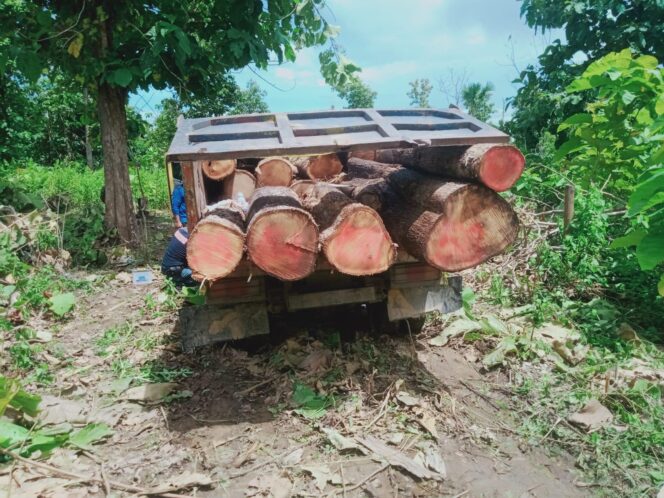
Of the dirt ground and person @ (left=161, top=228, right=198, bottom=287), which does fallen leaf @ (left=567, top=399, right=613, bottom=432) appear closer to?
the dirt ground

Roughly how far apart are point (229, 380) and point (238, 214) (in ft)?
4.05

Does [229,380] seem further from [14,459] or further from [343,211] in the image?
[343,211]

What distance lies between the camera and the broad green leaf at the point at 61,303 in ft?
15.4

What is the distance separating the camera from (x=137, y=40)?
5.98 metres

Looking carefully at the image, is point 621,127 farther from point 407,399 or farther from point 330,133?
point 407,399

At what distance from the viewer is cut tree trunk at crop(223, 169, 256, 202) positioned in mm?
5316

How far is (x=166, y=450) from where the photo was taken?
9.21ft

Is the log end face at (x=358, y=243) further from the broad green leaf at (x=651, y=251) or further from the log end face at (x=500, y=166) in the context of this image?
the broad green leaf at (x=651, y=251)

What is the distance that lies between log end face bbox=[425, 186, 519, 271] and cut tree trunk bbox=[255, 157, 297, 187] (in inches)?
108

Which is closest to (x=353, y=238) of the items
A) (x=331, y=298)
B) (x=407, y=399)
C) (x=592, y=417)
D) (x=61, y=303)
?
(x=331, y=298)

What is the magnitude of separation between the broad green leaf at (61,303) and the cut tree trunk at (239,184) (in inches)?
73.6

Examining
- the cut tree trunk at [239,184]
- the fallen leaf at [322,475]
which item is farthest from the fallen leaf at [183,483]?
the cut tree trunk at [239,184]

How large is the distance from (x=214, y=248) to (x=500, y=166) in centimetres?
167

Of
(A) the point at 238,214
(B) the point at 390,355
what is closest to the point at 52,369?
(A) the point at 238,214
